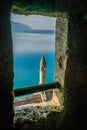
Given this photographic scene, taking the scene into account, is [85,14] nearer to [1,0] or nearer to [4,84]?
[1,0]

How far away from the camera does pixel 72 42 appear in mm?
1642

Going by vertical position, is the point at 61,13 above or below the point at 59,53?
above

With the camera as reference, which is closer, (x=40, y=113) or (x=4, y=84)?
(x=4, y=84)

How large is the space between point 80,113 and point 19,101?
8.79 meters

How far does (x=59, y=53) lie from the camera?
176cm

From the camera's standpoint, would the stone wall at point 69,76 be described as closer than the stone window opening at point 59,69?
Yes

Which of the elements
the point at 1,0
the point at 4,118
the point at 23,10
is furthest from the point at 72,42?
the point at 4,118

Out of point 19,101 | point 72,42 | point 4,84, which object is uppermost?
point 72,42

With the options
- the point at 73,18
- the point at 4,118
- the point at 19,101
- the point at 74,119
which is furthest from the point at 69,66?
the point at 19,101

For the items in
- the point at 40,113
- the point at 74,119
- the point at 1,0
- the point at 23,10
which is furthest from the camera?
the point at 74,119

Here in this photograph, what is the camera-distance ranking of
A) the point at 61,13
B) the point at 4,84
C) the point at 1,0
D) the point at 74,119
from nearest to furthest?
the point at 1,0, the point at 4,84, the point at 61,13, the point at 74,119

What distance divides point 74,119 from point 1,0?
1.42m

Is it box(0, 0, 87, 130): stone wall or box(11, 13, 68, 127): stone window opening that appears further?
box(11, 13, 68, 127): stone window opening

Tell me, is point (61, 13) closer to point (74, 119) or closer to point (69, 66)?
point (69, 66)
